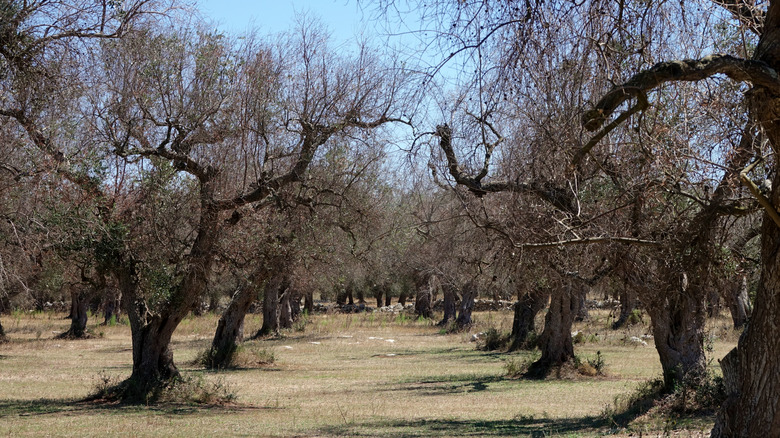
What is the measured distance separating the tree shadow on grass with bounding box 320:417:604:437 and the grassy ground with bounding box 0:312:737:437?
0.02 m

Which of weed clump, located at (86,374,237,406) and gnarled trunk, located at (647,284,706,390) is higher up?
gnarled trunk, located at (647,284,706,390)

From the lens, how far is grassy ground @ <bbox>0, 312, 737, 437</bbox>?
461 inches

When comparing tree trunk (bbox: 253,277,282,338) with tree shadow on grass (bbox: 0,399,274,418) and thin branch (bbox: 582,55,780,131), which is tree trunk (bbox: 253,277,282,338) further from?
thin branch (bbox: 582,55,780,131)

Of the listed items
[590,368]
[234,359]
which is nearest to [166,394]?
[234,359]

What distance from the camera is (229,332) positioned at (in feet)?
78.9

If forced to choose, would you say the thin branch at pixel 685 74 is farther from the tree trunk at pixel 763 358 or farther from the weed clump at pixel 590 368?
the weed clump at pixel 590 368

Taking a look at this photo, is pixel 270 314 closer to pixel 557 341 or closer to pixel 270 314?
pixel 270 314

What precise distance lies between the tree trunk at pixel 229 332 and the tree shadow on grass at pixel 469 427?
11.2 metres

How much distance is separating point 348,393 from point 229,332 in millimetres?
7669

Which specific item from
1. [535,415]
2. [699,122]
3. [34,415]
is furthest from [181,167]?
[699,122]

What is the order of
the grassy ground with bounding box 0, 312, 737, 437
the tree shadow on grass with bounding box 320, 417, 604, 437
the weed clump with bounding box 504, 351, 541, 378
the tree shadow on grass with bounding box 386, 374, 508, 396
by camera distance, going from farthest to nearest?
the weed clump with bounding box 504, 351, 541, 378, the tree shadow on grass with bounding box 386, 374, 508, 396, the grassy ground with bounding box 0, 312, 737, 437, the tree shadow on grass with bounding box 320, 417, 604, 437

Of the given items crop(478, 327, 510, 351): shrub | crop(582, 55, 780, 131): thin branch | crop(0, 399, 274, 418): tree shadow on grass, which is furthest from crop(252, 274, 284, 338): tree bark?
crop(582, 55, 780, 131): thin branch

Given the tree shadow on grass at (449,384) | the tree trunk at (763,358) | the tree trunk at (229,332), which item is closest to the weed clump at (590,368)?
the tree shadow on grass at (449,384)

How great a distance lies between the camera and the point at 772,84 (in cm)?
540
